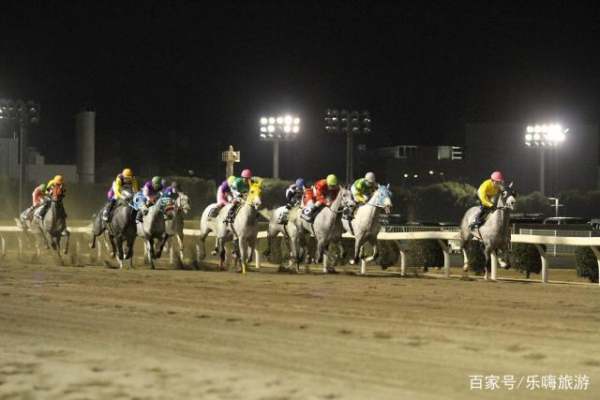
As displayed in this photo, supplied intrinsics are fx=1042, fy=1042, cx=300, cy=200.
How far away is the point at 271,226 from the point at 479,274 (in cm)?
440

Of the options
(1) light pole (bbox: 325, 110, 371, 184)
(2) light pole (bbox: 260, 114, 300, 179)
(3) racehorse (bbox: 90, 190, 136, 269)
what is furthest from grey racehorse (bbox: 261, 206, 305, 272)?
(2) light pole (bbox: 260, 114, 300, 179)

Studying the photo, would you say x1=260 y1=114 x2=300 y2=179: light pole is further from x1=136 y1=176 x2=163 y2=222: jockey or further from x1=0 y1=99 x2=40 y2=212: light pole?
x1=136 y1=176 x2=163 y2=222: jockey

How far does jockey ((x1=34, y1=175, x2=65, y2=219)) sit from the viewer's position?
22047mm

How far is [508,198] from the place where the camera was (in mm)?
16844

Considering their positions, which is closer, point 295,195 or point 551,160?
point 295,195

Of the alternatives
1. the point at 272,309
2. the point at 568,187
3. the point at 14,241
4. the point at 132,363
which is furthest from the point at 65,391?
the point at 568,187

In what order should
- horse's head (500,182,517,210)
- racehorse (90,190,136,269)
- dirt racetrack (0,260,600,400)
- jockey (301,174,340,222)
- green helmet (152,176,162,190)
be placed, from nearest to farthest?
1. dirt racetrack (0,260,600,400)
2. horse's head (500,182,517,210)
3. jockey (301,174,340,222)
4. green helmet (152,176,162,190)
5. racehorse (90,190,136,269)

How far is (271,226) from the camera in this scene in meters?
20.9

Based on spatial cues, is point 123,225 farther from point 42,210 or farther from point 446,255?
point 446,255

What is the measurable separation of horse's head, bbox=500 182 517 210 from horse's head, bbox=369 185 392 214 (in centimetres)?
194

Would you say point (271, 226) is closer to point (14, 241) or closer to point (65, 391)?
point (65, 391)

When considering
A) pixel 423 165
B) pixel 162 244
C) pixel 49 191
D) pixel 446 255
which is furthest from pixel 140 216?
pixel 423 165

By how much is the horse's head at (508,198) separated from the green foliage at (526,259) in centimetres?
244

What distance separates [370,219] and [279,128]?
26.9 m
